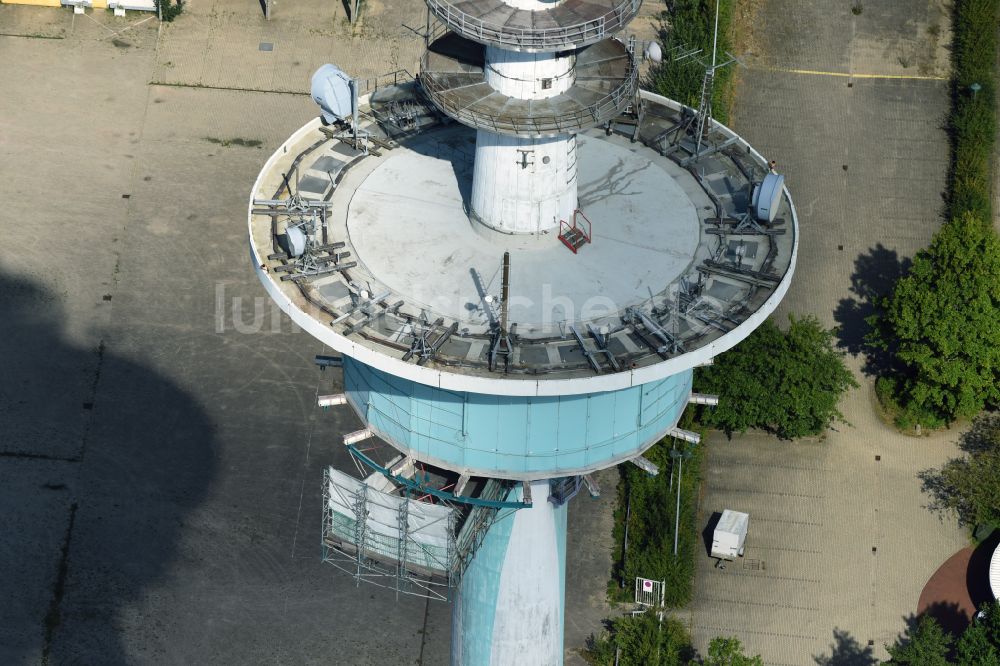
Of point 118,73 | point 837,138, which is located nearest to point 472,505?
point 837,138

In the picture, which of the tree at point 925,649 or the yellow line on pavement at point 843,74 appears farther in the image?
the yellow line on pavement at point 843,74

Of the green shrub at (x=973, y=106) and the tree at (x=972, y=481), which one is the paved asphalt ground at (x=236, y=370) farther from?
the green shrub at (x=973, y=106)

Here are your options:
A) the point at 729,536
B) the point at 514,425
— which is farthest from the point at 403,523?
the point at 729,536

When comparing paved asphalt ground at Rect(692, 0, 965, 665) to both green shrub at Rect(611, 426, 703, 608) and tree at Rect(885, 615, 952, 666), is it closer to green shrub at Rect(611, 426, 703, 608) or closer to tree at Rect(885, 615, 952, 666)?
green shrub at Rect(611, 426, 703, 608)

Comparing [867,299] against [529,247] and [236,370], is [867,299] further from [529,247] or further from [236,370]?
[529,247]

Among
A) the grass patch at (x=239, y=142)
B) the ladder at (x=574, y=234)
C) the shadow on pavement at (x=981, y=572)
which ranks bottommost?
the shadow on pavement at (x=981, y=572)

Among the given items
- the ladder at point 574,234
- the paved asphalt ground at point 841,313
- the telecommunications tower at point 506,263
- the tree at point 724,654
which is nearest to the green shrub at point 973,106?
the paved asphalt ground at point 841,313

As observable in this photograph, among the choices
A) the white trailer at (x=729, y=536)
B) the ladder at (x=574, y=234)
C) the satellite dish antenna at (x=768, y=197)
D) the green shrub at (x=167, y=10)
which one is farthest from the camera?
the green shrub at (x=167, y=10)

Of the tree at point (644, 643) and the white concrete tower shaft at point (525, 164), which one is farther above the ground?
the white concrete tower shaft at point (525, 164)
